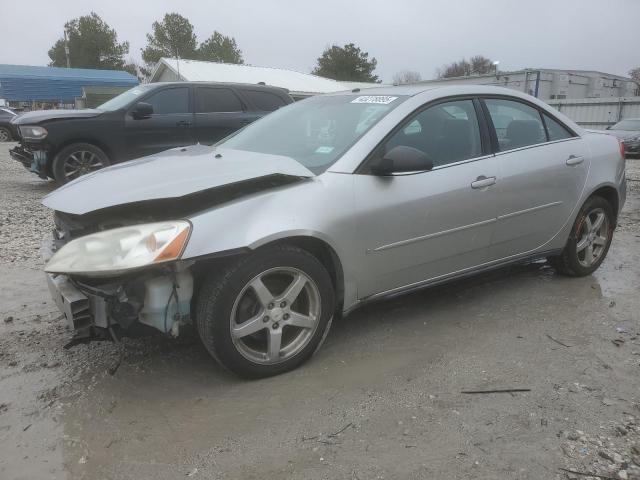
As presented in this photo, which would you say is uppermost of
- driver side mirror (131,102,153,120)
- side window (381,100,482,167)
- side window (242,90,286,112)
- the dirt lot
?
side window (242,90,286,112)

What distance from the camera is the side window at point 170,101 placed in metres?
8.45

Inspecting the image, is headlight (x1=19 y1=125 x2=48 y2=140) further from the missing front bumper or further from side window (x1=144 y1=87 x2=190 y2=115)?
the missing front bumper

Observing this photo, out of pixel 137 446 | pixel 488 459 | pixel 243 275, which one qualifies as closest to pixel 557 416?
pixel 488 459

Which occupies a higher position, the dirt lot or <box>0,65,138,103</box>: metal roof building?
<box>0,65,138,103</box>: metal roof building

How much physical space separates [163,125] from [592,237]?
6456 millimetres

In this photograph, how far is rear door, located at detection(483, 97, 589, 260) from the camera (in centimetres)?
376

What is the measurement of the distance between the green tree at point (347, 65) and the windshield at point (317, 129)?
60352 mm

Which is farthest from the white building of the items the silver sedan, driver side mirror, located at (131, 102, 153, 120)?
the silver sedan

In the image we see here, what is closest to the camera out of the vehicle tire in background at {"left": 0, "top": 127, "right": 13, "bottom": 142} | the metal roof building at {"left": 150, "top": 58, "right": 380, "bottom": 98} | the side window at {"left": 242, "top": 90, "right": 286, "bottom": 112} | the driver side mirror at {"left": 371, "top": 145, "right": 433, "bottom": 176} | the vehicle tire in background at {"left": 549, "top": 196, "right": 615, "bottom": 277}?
the driver side mirror at {"left": 371, "top": 145, "right": 433, "bottom": 176}

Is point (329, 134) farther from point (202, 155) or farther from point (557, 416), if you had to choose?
point (557, 416)

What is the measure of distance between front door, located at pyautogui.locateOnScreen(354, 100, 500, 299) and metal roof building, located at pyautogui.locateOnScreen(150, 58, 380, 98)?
2157 cm

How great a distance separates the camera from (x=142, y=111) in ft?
25.9

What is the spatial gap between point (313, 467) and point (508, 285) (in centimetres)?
285

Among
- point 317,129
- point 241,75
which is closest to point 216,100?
point 317,129
